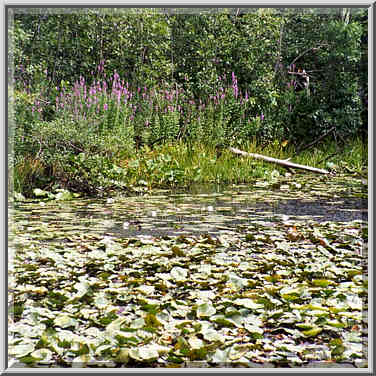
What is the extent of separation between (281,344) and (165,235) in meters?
1.51

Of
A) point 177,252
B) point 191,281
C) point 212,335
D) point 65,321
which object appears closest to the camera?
point 212,335

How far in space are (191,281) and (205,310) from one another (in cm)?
38

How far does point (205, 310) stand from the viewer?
1.97 metres

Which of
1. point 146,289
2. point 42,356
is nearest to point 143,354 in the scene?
point 42,356

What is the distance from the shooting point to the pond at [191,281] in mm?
1726

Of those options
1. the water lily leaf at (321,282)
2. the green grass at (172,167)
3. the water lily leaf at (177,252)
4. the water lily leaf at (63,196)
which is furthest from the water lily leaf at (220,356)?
the green grass at (172,167)

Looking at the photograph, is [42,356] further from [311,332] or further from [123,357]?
[311,332]

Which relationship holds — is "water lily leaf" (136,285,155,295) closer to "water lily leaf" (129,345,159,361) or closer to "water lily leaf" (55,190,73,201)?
"water lily leaf" (129,345,159,361)

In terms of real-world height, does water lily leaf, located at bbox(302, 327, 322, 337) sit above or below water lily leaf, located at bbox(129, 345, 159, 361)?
above

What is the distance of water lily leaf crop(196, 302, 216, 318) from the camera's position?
1.95 metres

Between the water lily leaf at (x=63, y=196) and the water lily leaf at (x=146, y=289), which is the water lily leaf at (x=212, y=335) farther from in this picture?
the water lily leaf at (x=63, y=196)

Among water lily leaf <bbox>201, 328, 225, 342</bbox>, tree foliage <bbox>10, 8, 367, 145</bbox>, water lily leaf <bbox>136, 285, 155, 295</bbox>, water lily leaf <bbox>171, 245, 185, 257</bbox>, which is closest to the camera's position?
water lily leaf <bbox>201, 328, 225, 342</bbox>

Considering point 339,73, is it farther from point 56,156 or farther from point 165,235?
point 165,235

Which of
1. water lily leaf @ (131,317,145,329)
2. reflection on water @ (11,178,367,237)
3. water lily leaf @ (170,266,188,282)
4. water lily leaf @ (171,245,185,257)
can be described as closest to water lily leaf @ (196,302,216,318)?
water lily leaf @ (131,317,145,329)
